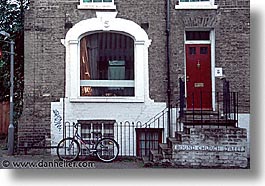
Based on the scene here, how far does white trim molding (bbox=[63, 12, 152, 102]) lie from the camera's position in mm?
5805

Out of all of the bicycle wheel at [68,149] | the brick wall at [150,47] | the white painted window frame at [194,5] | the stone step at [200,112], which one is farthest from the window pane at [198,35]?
the bicycle wheel at [68,149]

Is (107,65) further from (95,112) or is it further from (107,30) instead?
(95,112)

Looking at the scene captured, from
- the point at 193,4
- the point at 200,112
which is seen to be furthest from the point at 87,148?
the point at 193,4

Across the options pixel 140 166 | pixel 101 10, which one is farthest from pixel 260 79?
pixel 101 10

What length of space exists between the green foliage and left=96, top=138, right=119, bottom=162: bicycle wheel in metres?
0.93

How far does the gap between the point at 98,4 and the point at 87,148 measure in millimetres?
1688

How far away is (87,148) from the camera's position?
18.1 ft

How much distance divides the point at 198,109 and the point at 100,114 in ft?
3.45

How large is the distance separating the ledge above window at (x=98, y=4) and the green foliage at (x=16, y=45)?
0.62 m

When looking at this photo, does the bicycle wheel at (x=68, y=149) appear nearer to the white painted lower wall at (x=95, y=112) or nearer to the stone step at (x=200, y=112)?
the white painted lower wall at (x=95, y=112)

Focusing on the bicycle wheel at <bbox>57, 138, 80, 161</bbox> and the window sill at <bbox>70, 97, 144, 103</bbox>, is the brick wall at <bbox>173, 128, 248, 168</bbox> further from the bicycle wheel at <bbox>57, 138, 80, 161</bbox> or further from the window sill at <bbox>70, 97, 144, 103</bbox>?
the bicycle wheel at <bbox>57, 138, 80, 161</bbox>

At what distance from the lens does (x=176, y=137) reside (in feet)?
18.6

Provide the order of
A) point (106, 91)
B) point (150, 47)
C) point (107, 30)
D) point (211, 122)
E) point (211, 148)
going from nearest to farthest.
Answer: point (211, 148) < point (211, 122) < point (106, 91) < point (150, 47) < point (107, 30)

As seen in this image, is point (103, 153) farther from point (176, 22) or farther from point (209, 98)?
point (176, 22)
